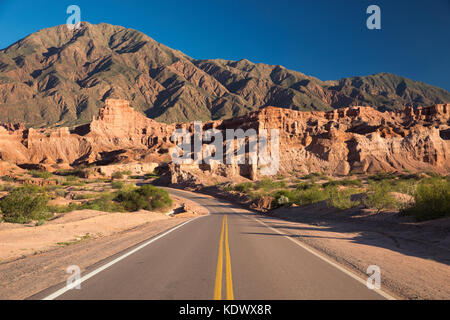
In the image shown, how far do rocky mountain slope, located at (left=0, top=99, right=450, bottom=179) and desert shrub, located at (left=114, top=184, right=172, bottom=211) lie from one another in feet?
102

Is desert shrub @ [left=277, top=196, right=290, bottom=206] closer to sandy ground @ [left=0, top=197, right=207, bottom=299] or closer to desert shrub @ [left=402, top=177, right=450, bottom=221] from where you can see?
desert shrub @ [left=402, top=177, right=450, bottom=221]

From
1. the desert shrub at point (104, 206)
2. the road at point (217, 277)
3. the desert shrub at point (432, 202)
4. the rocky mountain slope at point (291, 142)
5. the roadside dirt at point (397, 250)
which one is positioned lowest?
the desert shrub at point (104, 206)

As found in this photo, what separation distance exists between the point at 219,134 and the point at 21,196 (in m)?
91.9

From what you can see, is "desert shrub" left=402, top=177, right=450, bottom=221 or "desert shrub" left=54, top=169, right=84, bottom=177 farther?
"desert shrub" left=54, top=169, right=84, bottom=177

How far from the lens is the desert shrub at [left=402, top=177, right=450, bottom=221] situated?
13.2 metres

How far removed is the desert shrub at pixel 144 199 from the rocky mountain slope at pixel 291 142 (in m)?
30.9

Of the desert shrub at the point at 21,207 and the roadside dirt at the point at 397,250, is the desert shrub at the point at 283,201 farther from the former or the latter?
the desert shrub at the point at 21,207

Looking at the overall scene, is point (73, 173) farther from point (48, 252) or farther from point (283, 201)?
point (48, 252)

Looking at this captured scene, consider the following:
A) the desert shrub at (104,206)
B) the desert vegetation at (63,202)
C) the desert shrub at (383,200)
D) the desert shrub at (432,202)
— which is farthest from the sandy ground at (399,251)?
the desert shrub at (104,206)

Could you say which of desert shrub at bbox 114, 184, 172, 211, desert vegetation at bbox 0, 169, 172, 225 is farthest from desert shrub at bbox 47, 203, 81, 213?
desert shrub at bbox 114, 184, 172, 211

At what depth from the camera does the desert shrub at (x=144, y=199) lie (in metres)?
27.3

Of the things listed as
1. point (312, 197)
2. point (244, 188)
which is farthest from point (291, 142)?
point (312, 197)
